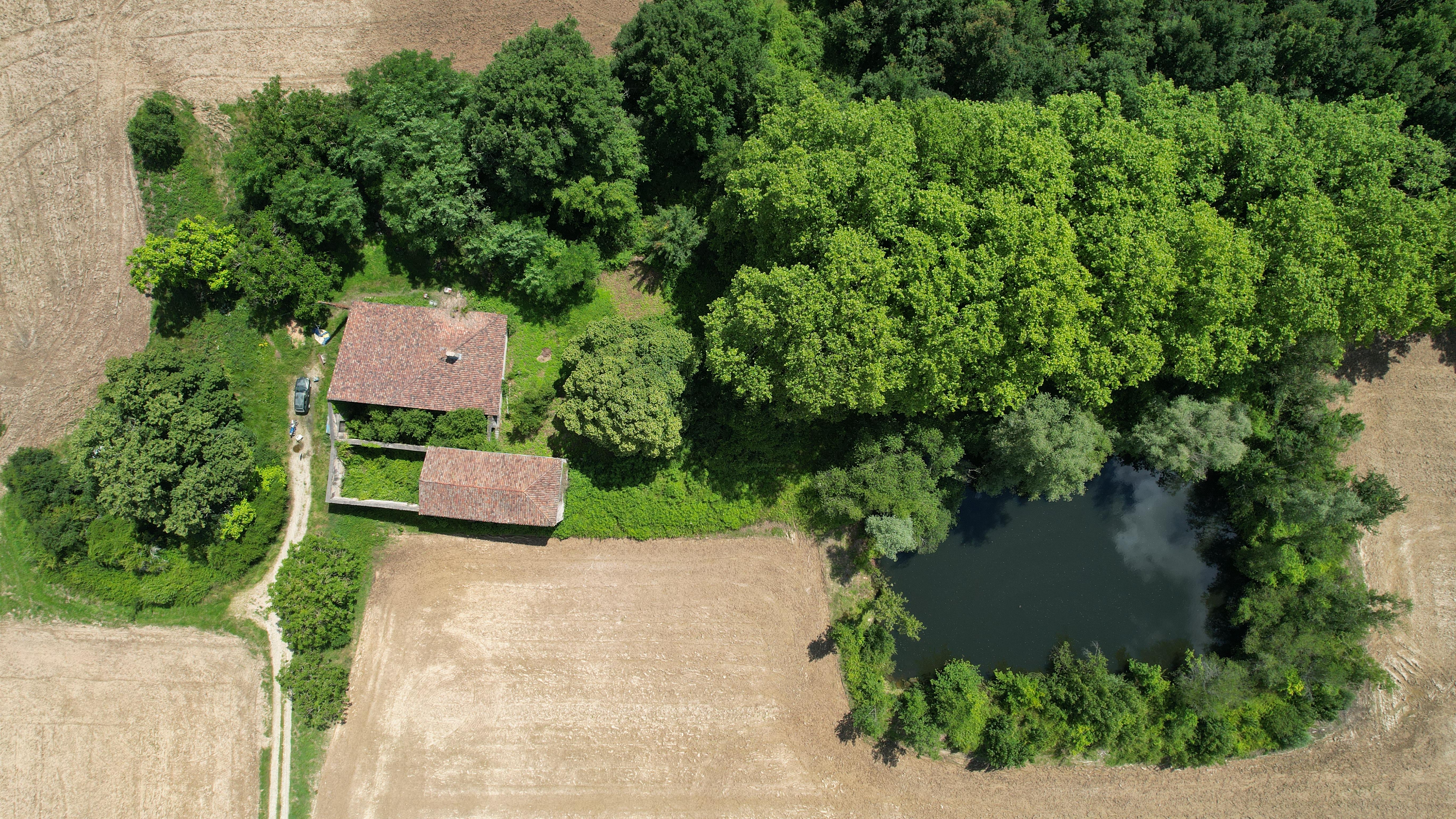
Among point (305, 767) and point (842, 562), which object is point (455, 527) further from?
point (842, 562)

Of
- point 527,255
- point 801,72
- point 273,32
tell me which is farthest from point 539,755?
point 273,32

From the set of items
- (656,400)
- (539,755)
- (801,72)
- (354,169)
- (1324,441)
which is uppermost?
(801,72)

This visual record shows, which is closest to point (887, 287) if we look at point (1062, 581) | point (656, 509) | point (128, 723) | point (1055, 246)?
point (1055, 246)

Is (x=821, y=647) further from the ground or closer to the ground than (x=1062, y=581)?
closer to the ground

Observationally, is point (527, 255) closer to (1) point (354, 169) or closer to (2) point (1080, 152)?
(1) point (354, 169)

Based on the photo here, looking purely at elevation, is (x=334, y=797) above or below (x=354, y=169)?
below

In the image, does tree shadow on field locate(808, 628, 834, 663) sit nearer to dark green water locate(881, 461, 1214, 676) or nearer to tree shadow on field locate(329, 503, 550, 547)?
dark green water locate(881, 461, 1214, 676)

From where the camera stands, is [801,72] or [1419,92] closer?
[1419,92]
